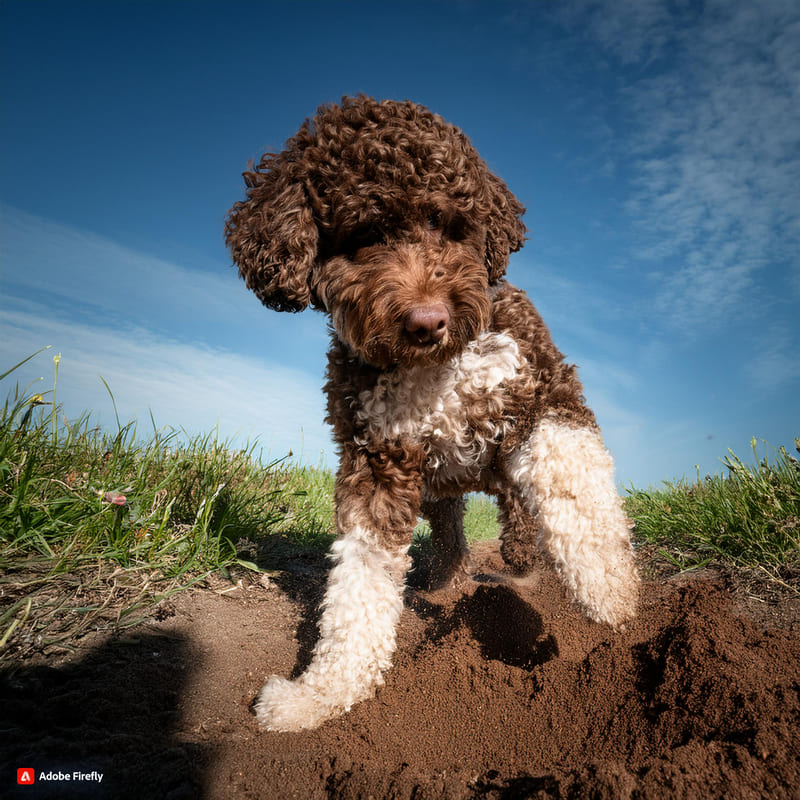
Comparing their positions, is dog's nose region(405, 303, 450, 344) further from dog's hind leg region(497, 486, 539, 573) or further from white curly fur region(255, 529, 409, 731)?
dog's hind leg region(497, 486, 539, 573)

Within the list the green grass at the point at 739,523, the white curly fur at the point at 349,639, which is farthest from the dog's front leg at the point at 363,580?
the green grass at the point at 739,523

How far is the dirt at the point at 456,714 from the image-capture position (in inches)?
80.8

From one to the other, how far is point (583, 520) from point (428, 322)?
148cm

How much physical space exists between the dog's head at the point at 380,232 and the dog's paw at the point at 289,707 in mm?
1818

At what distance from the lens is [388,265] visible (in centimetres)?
292

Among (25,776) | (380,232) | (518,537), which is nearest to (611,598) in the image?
(518,537)

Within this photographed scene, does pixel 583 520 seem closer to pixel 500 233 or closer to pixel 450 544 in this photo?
pixel 500 233

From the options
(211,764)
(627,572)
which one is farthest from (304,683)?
(627,572)

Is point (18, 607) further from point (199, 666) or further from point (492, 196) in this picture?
point (492, 196)

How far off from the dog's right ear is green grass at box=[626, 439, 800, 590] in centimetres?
365

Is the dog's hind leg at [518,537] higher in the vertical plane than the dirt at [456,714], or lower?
higher

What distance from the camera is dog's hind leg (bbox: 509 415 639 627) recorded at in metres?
3.22

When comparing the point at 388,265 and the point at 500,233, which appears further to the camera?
the point at 500,233

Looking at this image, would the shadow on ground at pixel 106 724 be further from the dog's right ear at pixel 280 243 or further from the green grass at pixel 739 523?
the green grass at pixel 739 523
